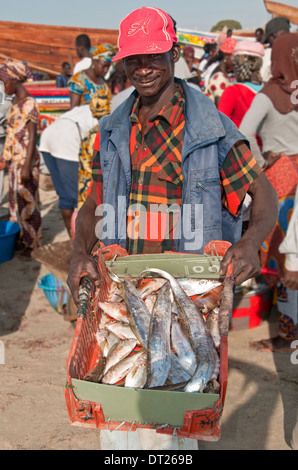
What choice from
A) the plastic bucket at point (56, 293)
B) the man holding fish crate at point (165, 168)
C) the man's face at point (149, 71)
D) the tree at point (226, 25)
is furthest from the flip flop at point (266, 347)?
the tree at point (226, 25)

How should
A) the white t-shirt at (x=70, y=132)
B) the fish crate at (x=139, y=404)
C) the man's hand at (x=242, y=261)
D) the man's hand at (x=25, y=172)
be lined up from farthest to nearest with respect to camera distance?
the man's hand at (x=25, y=172), the white t-shirt at (x=70, y=132), the man's hand at (x=242, y=261), the fish crate at (x=139, y=404)

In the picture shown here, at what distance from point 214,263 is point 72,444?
1.92 metres

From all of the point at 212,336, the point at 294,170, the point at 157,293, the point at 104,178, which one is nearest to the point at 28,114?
the point at 294,170

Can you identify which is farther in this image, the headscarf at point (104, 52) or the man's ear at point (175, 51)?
the headscarf at point (104, 52)

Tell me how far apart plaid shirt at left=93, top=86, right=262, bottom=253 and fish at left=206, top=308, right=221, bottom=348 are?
47cm

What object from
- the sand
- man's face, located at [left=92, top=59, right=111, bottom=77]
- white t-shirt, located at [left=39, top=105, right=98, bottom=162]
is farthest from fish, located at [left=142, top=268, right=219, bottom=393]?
man's face, located at [left=92, top=59, right=111, bottom=77]

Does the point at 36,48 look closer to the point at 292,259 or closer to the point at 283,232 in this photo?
the point at 283,232

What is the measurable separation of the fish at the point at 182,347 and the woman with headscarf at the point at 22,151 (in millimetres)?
5346

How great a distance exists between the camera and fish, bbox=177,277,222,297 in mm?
2385

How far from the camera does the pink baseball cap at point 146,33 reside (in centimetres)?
233

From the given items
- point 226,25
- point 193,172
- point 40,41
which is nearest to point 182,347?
point 193,172

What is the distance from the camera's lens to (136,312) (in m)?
2.32

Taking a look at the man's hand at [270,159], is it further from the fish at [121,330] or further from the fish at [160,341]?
the fish at [121,330]

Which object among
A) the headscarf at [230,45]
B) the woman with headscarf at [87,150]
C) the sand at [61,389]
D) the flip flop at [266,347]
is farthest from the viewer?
the headscarf at [230,45]
